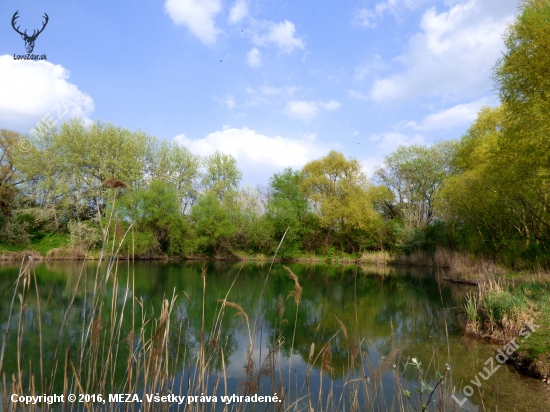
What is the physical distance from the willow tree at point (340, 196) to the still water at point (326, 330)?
14.3 metres

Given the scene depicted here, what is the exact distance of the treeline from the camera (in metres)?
19.9

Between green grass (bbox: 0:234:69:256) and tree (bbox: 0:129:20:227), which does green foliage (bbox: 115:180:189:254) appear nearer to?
green grass (bbox: 0:234:69:256)

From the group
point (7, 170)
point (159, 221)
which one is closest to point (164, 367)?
point (159, 221)

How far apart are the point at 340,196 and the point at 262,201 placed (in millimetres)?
11557

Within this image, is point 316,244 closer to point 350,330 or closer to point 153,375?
point 350,330

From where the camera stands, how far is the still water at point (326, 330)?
5059 mm

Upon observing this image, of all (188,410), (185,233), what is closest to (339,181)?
(185,233)

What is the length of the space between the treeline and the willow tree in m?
0.11

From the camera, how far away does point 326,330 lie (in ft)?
32.6

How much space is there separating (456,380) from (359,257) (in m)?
30.0

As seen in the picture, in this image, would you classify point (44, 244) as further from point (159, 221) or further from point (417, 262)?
point (417, 262)

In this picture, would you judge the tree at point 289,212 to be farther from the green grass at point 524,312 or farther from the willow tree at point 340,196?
the green grass at point 524,312

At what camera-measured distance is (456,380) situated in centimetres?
609

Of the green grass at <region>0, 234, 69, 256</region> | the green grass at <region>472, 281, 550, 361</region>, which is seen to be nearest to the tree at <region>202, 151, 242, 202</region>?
the green grass at <region>0, 234, 69, 256</region>
